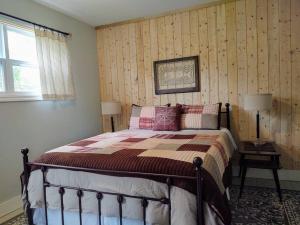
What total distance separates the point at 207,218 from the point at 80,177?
0.92 m

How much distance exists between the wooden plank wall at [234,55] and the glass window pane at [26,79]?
138 cm

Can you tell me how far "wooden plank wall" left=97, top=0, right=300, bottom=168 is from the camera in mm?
3021

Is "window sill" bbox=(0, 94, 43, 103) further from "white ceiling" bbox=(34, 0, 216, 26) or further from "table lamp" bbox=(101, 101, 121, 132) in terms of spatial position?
"white ceiling" bbox=(34, 0, 216, 26)

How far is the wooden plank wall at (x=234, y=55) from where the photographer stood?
3.02 meters

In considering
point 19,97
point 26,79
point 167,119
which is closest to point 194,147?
point 167,119

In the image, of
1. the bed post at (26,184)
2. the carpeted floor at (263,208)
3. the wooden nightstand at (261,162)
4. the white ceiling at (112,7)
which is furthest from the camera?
the white ceiling at (112,7)

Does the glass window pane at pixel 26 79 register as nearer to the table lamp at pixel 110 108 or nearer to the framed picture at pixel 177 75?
the table lamp at pixel 110 108

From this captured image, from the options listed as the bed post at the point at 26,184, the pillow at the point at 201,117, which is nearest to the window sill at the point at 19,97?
the bed post at the point at 26,184

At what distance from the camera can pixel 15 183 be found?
2.62 meters

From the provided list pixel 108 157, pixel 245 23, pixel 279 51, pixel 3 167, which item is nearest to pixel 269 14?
pixel 245 23

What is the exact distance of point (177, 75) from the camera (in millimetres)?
3568

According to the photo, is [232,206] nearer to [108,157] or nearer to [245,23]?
[108,157]

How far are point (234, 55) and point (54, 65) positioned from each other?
240 cm

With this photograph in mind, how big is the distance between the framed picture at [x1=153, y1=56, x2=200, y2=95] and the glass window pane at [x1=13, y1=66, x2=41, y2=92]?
1665 millimetres
